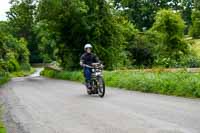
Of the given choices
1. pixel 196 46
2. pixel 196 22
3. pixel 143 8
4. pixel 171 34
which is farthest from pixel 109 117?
pixel 143 8

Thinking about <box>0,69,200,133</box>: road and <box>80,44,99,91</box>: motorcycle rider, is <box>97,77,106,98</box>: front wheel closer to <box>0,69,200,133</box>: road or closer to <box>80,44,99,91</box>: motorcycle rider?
<box>80,44,99,91</box>: motorcycle rider

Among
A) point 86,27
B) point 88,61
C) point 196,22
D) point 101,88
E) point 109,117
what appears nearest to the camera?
point 109,117

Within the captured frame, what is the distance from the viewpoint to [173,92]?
53.1 feet

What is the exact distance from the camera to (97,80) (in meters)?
16.8

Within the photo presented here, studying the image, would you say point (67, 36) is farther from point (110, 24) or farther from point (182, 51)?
point (182, 51)

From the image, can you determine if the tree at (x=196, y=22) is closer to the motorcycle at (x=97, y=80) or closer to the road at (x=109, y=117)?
the motorcycle at (x=97, y=80)

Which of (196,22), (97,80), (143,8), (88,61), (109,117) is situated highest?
(143,8)

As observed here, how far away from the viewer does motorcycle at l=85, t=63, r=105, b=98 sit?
16562 millimetres

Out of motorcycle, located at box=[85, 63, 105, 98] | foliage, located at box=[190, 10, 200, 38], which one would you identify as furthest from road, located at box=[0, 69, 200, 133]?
→ foliage, located at box=[190, 10, 200, 38]

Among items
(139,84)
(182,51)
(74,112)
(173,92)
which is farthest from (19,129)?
(182,51)

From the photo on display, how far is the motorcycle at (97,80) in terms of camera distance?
16.6 meters

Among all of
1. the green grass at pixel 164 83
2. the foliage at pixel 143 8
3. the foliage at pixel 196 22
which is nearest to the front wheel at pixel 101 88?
the green grass at pixel 164 83

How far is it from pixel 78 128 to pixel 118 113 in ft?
6.86

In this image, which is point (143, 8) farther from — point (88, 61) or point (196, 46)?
point (88, 61)
